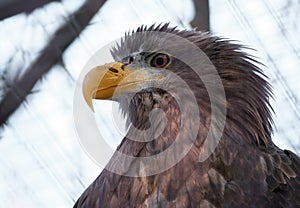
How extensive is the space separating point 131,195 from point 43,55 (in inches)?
41.8

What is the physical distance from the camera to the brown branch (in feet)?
10.3

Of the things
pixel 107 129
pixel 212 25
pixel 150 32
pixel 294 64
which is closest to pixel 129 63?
pixel 150 32

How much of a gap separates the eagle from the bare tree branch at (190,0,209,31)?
2.42 feet

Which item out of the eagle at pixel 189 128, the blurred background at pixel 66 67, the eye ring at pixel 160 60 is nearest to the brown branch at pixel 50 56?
the blurred background at pixel 66 67

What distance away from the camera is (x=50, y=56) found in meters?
3.22

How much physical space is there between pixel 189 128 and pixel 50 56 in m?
1.01

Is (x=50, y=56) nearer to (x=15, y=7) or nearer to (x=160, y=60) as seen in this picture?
(x=15, y=7)

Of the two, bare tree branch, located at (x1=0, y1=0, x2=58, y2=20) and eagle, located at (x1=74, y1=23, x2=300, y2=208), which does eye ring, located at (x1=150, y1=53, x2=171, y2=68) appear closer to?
eagle, located at (x1=74, y1=23, x2=300, y2=208)

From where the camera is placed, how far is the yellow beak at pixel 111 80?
2365mm

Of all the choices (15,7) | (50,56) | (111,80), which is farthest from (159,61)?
(50,56)

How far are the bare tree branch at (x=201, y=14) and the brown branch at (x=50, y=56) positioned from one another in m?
0.38

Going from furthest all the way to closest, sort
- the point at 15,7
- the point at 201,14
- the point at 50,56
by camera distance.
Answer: the point at 201,14 → the point at 50,56 → the point at 15,7

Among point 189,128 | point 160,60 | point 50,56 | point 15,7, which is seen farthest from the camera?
point 50,56

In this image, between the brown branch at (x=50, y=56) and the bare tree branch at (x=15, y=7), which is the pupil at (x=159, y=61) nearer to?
the bare tree branch at (x=15, y=7)
